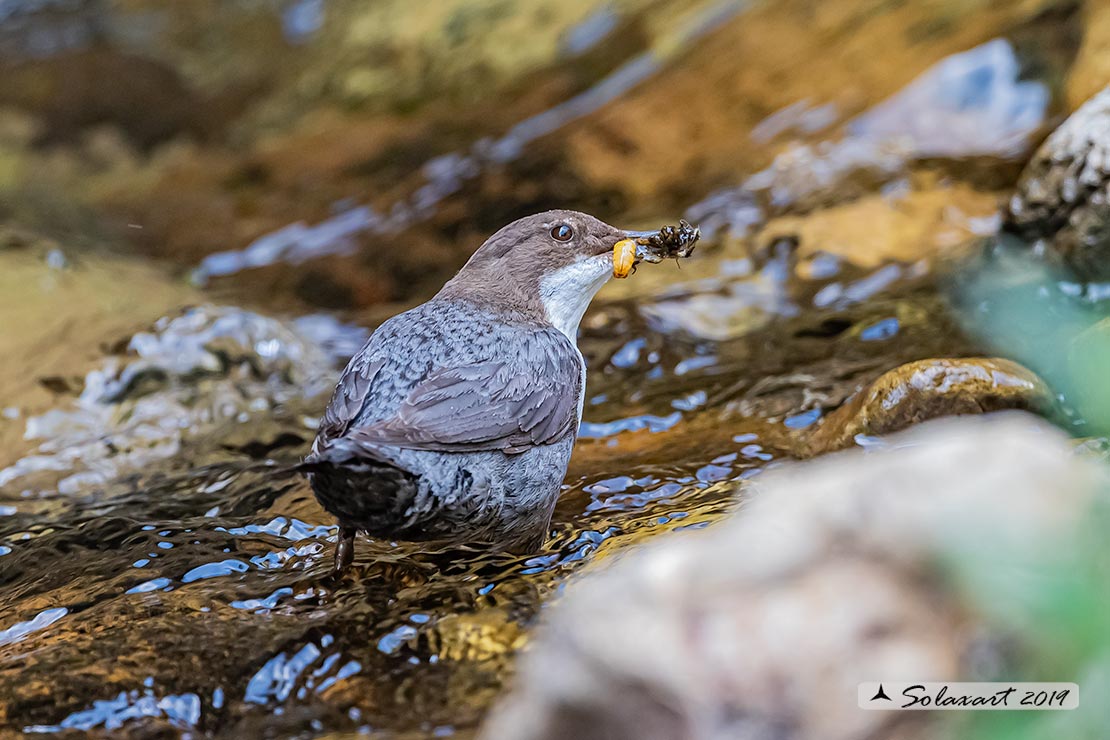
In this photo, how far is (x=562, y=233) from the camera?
5.02m

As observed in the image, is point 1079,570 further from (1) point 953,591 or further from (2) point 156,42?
(2) point 156,42

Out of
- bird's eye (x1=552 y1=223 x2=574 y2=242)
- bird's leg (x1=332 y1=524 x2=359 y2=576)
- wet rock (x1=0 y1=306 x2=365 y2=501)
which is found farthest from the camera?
wet rock (x1=0 y1=306 x2=365 y2=501)

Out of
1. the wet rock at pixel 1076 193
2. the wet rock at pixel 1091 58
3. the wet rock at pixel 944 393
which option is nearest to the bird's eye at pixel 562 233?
the wet rock at pixel 944 393

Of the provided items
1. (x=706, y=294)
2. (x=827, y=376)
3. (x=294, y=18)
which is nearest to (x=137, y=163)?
(x=294, y=18)

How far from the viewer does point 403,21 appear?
29.7ft

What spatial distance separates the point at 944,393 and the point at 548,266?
183 centimetres

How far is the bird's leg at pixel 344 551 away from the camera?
147 inches

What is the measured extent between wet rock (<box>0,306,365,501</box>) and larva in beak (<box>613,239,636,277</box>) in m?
1.82

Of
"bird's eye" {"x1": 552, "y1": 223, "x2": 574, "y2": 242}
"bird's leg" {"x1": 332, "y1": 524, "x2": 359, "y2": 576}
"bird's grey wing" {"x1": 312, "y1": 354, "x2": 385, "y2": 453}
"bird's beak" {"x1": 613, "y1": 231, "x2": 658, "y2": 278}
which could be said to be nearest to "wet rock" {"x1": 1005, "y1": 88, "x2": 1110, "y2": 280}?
"bird's beak" {"x1": 613, "y1": 231, "x2": 658, "y2": 278}

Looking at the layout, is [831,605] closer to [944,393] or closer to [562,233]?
[944,393]

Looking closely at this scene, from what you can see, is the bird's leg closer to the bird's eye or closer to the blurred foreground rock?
the blurred foreground rock

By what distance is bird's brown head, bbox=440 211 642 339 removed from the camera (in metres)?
4.93

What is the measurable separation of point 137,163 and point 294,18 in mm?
1797

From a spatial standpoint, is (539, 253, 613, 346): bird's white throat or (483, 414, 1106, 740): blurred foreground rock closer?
(483, 414, 1106, 740): blurred foreground rock
